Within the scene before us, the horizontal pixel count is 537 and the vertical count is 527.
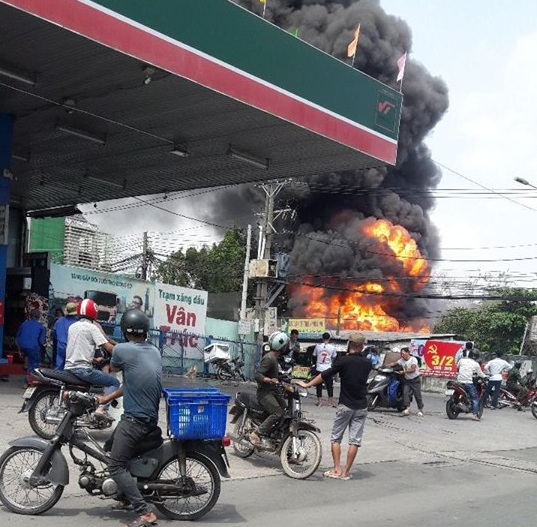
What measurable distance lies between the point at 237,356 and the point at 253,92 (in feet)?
47.6

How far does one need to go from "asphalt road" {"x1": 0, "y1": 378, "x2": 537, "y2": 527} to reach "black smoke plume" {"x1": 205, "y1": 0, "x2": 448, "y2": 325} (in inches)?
1191

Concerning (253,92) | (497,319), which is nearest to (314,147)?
(253,92)

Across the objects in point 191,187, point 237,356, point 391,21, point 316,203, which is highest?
point 391,21

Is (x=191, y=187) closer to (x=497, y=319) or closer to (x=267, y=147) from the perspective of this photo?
(x=267, y=147)

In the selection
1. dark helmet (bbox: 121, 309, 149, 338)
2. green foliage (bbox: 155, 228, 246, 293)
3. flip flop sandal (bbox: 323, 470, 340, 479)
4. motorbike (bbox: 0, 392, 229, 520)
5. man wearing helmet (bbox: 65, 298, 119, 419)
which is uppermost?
green foliage (bbox: 155, 228, 246, 293)

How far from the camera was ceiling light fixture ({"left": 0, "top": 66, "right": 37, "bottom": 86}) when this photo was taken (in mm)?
11539

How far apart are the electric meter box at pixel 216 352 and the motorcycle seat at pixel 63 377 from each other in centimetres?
1549

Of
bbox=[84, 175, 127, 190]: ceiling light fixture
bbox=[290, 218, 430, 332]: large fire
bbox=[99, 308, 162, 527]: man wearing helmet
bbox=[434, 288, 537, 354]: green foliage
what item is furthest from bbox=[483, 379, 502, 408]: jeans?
bbox=[434, 288, 537, 354]: green foliage

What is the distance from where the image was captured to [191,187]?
63.2ft

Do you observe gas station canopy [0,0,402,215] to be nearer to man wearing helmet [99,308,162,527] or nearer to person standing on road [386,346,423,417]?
person standing on road [386,346,423,417]

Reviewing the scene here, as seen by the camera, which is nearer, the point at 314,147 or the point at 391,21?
the point at 314,147

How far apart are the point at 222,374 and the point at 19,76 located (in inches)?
504

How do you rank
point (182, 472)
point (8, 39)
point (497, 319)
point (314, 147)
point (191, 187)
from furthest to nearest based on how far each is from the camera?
point (497, 319) < point (191, 187) < point (314, 147) < point (8, 39) < point (182, 472)

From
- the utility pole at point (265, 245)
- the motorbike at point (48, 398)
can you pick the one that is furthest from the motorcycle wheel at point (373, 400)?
the utility pole at point (265, 245)
